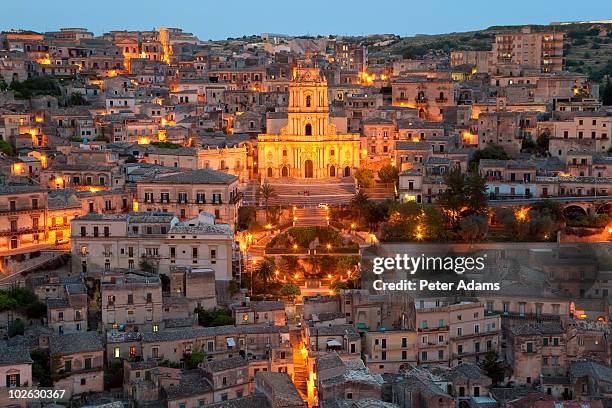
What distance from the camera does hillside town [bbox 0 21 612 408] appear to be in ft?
78.3

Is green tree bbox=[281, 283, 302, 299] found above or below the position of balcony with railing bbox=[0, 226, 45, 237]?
below

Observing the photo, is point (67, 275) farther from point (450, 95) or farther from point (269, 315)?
point (450, 95)

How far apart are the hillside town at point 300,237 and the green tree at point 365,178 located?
0.44 ft

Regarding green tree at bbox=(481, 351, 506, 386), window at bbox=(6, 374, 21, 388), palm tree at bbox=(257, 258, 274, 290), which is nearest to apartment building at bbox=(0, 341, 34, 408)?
window at bbox=(6, 374, 21, 388)

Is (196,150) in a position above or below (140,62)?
below

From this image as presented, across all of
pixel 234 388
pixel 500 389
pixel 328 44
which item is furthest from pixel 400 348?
pixel 328 44

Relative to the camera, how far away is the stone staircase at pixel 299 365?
81.7 feet

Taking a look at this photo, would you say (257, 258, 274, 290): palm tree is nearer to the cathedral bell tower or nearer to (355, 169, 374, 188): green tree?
(355, 169, 374, 188): green tree

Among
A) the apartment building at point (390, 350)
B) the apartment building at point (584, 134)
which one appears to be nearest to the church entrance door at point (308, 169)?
the apartment building at point (584, 134)

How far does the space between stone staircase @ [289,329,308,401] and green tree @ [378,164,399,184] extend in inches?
506

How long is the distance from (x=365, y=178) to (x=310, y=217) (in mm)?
4591

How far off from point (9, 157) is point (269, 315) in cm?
1438

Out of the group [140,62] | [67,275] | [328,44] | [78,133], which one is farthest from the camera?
[328,44]

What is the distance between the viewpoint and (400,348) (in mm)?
25734
